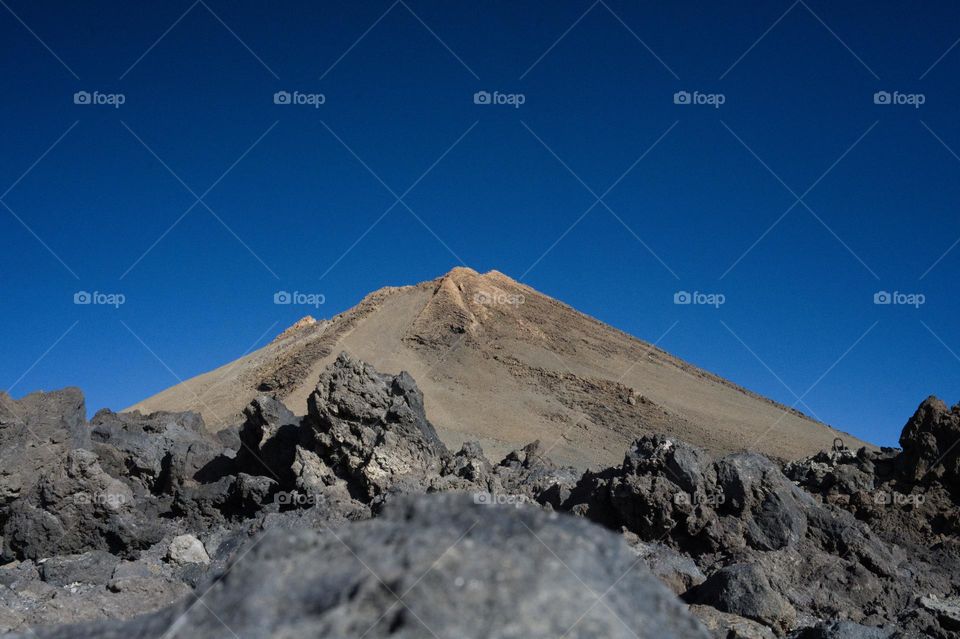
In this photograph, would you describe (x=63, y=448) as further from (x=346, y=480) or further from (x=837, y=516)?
(x=837, y=516)

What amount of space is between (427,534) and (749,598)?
6.30 m

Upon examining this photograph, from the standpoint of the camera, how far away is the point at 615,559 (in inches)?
87.0

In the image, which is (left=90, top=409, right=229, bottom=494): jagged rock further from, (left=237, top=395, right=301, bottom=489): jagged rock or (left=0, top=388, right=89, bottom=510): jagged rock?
(left=0, top=388, right=89, bottom=510): jagged rock

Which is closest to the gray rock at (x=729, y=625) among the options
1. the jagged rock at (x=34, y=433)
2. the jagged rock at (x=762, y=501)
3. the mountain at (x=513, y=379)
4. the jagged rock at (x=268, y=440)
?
the jagged rock at (x=762, y=501)

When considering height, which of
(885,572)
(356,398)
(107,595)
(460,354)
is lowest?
(107,595)

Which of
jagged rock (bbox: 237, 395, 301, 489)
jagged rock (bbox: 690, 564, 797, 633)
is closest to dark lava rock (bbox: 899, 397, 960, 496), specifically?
jagged rock (bbox: 690, 564, 797, 633)

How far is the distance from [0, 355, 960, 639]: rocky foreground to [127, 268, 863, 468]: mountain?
2289cm

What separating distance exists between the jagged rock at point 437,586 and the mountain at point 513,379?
3461cm

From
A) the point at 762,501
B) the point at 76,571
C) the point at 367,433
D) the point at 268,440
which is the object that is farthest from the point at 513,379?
the point at 76,571

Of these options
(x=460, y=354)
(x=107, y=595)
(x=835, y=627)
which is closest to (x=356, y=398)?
(x=107, y=595)

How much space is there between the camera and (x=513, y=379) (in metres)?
49.0

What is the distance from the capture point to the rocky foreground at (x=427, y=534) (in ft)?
6.73

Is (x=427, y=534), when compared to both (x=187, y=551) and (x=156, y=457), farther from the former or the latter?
(x=156, y=457)

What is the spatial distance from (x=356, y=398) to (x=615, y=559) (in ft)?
41.0
